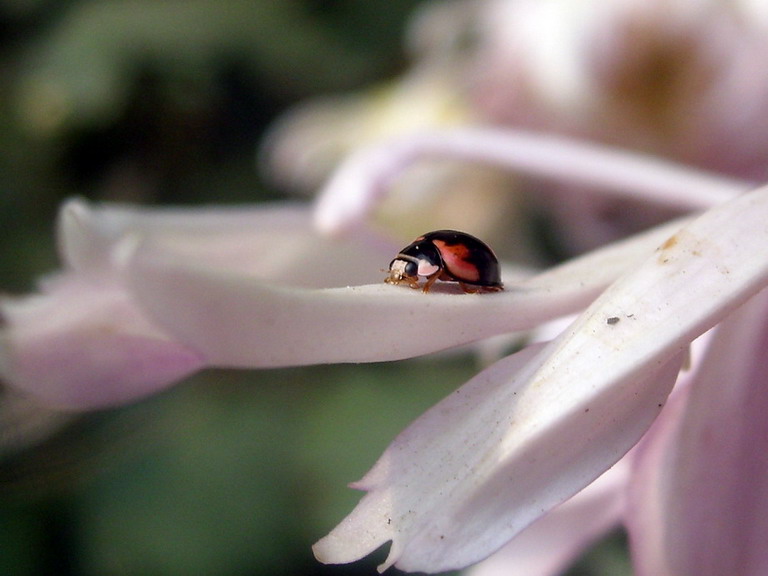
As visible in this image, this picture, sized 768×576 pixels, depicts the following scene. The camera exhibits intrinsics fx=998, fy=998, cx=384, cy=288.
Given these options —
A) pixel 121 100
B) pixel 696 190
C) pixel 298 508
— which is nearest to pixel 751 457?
pixel 696 190

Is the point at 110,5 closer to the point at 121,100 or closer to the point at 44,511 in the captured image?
the point at 121,100

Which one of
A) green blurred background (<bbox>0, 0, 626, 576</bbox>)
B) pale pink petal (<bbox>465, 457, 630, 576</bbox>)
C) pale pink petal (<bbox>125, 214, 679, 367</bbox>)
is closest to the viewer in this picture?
pale pink petal (<bbox>125, 214, 679, 367</bbox>)

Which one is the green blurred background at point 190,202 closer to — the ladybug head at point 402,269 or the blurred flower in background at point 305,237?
the blurred flower in background at point 305,237

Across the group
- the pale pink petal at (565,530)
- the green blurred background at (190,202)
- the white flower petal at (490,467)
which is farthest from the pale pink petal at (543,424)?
the green blurred background at (190,202)

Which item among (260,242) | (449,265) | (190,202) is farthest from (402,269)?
(190,202)

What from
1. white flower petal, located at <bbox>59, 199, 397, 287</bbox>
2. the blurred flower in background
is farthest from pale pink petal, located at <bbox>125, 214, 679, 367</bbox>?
white flower petal, located at <bbox>59, 199, 397, 287</bbox>

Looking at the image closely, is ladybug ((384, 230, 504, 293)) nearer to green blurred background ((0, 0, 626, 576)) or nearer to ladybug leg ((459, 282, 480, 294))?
ladybug leg ((459, 282, 480, 294))

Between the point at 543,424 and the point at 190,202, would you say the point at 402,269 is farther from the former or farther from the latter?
the point at 190,202
